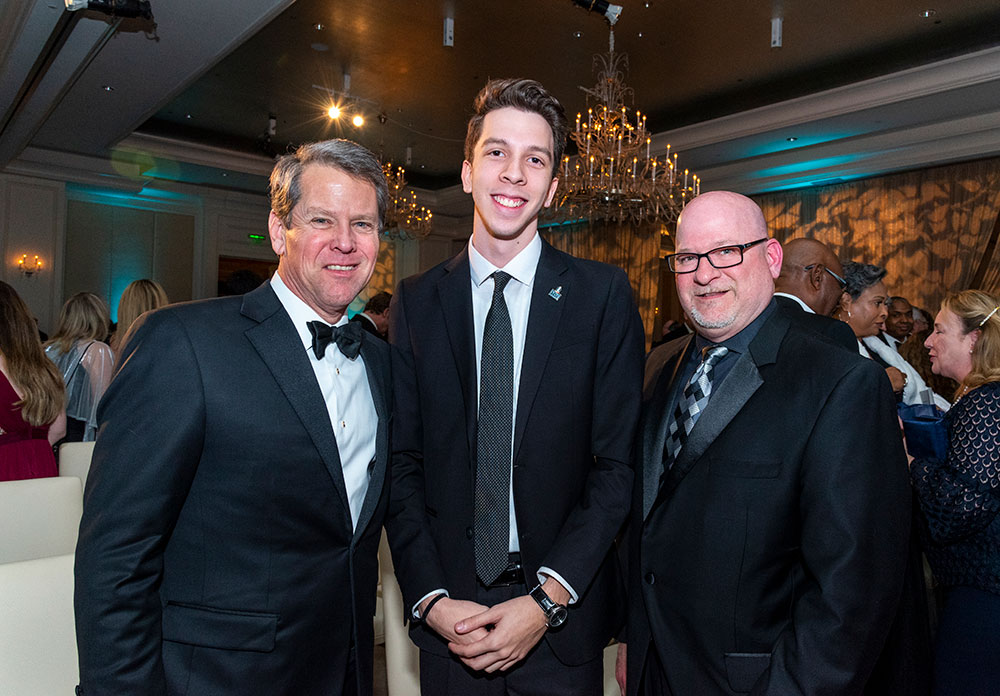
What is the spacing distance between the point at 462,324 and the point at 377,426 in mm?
330

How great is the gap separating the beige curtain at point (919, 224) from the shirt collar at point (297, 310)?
8.74 metres

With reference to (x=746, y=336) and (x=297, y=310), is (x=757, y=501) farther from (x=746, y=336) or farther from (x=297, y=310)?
(x=297, y=310)

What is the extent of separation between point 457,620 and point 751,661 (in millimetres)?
635

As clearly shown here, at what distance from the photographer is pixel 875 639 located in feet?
4.76

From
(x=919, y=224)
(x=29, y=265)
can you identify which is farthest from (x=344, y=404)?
(x=29, y=265)

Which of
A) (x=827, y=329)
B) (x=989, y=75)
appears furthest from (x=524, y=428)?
(x=989, y=75)

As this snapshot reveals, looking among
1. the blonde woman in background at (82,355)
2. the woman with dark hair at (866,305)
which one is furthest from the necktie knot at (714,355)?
the blonde woman in background at (82,355)

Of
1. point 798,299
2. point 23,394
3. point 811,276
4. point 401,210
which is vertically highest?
point 401,210

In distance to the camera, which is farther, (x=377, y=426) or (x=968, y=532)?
(x=968, y=532)

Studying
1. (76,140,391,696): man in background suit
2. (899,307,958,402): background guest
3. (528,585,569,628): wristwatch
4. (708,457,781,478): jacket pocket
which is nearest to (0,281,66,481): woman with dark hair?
(76,140,391,696): man in background suit

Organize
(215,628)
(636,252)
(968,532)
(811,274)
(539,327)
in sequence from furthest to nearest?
1. (636,252)
2. (811,274)
3. (968,532)
4. (539,327)
5. (215,628)

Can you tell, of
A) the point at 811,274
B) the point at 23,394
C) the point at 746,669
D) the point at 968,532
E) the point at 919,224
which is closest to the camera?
the point at 746,669

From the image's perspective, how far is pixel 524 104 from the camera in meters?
1.73

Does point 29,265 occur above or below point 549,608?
above
